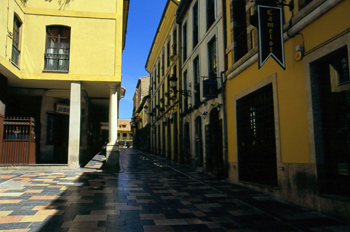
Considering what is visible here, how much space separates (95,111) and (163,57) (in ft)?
23.9

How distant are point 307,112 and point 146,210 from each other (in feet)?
12.1

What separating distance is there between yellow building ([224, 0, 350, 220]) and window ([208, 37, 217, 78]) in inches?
135

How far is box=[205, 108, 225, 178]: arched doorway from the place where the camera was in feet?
35.6

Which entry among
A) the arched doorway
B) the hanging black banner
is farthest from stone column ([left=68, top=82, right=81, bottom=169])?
the hanging black banner

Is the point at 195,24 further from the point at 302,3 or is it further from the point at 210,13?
the point at 302,3

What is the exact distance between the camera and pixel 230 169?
938 centimetres

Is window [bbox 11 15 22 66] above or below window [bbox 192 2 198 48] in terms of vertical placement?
below

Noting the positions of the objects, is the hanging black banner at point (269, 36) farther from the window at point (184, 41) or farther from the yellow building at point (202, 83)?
the window at point (184, 41)

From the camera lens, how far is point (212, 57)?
11984 mm

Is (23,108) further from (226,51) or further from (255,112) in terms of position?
(255,112)

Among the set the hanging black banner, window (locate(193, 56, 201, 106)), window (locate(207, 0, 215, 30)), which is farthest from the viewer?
window (locate(193, 56, 201, 106))

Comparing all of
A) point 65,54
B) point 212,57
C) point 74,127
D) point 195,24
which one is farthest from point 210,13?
point 74,127

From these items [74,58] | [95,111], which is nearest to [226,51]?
[74,58]

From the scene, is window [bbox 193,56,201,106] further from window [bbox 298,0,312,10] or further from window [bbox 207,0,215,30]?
window [bbox 298,0,312,10]
